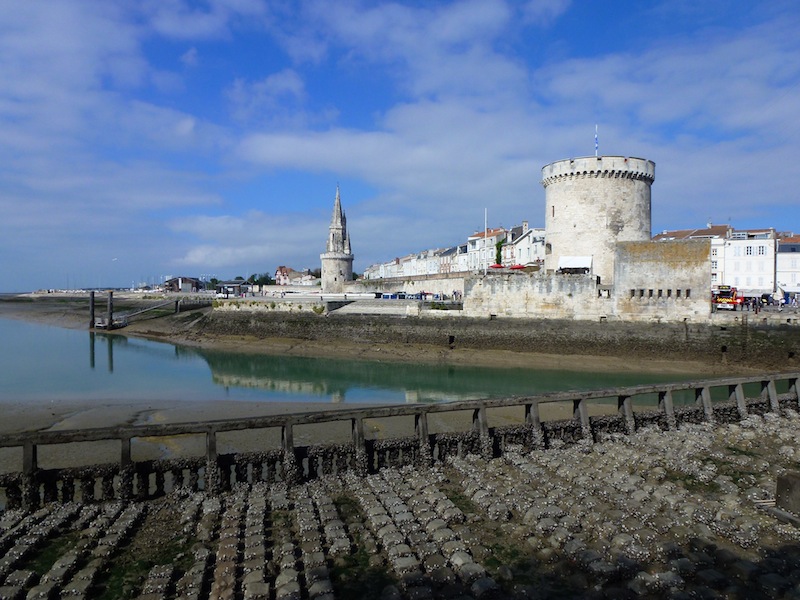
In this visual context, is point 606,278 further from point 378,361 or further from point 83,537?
point 83,537

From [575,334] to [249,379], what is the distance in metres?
16.3

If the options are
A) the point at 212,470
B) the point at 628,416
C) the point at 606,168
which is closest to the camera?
the point at 212,470

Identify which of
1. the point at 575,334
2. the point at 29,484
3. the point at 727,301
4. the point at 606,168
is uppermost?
the point at 606,168

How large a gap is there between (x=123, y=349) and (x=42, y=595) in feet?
99.8

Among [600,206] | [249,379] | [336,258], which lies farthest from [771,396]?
[336,258]

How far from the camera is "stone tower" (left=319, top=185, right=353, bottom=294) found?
6027cm

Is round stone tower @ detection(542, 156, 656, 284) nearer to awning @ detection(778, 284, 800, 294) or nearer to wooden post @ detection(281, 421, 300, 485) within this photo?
awning @ detection(778, 284, 800, 294)

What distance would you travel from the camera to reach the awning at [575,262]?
97.1 feet

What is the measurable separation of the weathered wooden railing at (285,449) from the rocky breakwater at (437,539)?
15.5 inches

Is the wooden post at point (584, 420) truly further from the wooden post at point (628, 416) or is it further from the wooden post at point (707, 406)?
the wooden post at point (707, 406)

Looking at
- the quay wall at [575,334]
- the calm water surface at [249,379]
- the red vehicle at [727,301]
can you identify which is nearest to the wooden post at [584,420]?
the calm water surface at [249,379]

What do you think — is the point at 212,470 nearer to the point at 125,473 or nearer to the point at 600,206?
the point at 125,473

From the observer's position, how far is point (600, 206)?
29.8 m

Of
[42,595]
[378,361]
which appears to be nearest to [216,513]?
[42,595]
